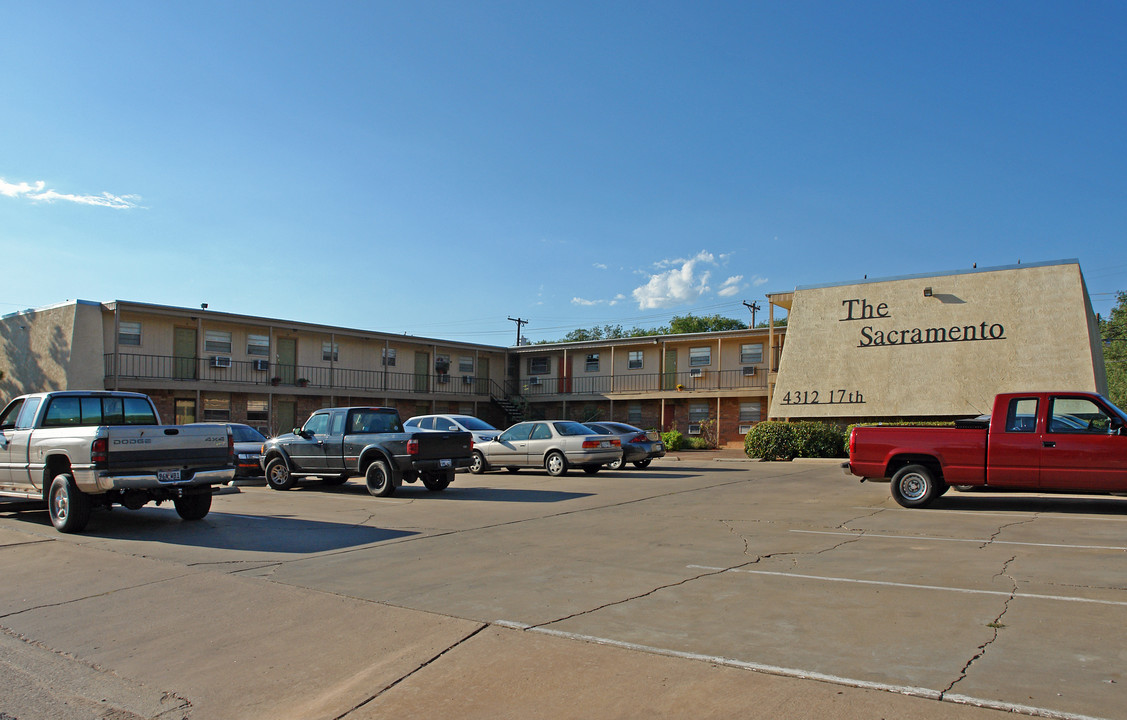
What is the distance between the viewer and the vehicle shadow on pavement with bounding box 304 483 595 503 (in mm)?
14430

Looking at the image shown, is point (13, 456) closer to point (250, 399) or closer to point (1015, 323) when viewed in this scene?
point (250, 399)

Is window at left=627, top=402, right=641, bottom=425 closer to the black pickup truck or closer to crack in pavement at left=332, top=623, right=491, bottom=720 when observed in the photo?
the black pickup truck

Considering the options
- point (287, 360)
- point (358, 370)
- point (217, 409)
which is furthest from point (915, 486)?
point (358, 370)

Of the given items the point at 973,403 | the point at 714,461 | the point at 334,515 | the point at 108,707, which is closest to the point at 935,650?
the point at 108,707

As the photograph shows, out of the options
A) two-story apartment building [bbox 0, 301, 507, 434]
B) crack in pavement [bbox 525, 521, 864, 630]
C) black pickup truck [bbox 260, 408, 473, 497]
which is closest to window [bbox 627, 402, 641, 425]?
two-story apartment building [bbox 0, 301, 507, 434]

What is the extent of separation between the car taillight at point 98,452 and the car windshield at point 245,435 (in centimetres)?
1014

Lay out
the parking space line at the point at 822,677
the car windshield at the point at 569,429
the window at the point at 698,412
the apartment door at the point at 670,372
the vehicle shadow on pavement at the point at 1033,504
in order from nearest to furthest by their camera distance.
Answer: the parking space line at the point at 822,677 < the vehicle shadow on pavement at the point at 1033,504 < the car windshield at the point at 569,429 < the window at the point at 698,412 < the apartment door at the point at 670,372

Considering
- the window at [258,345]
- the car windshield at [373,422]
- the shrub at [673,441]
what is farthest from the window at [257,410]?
the car windshield at [373,422]

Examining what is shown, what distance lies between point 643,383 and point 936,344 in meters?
15.4

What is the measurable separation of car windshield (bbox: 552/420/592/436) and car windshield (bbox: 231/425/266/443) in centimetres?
758

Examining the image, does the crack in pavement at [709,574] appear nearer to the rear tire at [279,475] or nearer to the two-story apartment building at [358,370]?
the rear tire at [279,475]

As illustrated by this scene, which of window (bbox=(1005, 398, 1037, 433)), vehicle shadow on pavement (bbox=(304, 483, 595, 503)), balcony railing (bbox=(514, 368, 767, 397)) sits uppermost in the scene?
balcony railing (bbox=(514, 368, 767, 397))

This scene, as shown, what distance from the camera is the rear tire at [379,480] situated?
581 inches

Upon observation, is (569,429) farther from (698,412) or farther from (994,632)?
(698,412)
